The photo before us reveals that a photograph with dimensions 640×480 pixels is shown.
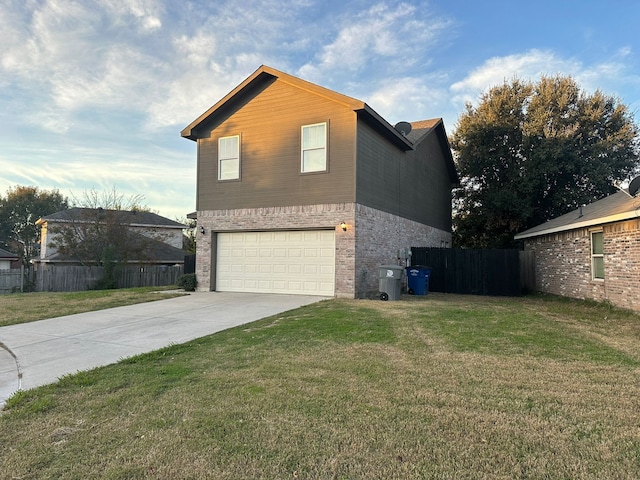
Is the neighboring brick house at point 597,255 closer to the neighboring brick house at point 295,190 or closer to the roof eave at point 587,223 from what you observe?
the roof eave at point 587,223

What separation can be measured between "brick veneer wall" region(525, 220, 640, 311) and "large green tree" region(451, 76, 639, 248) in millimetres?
4521

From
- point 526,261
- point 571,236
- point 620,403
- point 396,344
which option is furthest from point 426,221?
point 620,403

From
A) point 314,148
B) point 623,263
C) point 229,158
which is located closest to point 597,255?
point 623,263

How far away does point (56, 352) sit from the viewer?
6105 mm

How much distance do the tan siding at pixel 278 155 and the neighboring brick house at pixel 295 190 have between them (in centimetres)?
3

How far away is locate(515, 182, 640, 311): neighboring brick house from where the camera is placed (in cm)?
965

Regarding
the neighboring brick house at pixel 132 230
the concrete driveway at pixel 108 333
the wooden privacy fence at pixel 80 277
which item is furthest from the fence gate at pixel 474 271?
the neighboring brick house at pixel 132 230

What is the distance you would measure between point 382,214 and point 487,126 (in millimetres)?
10626

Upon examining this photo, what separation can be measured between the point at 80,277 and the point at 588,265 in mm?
22153

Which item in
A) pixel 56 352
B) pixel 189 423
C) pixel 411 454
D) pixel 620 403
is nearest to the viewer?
pixel 411 454

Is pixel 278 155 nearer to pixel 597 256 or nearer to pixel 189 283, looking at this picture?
pixel 189 283

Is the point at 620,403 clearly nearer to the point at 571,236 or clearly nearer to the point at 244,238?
the point at 571,236

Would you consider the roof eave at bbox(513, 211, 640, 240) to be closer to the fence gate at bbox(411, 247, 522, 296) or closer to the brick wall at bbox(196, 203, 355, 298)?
the fence gate at bbox(411, 247, 522, 296)

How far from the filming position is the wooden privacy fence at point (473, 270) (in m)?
14.6
